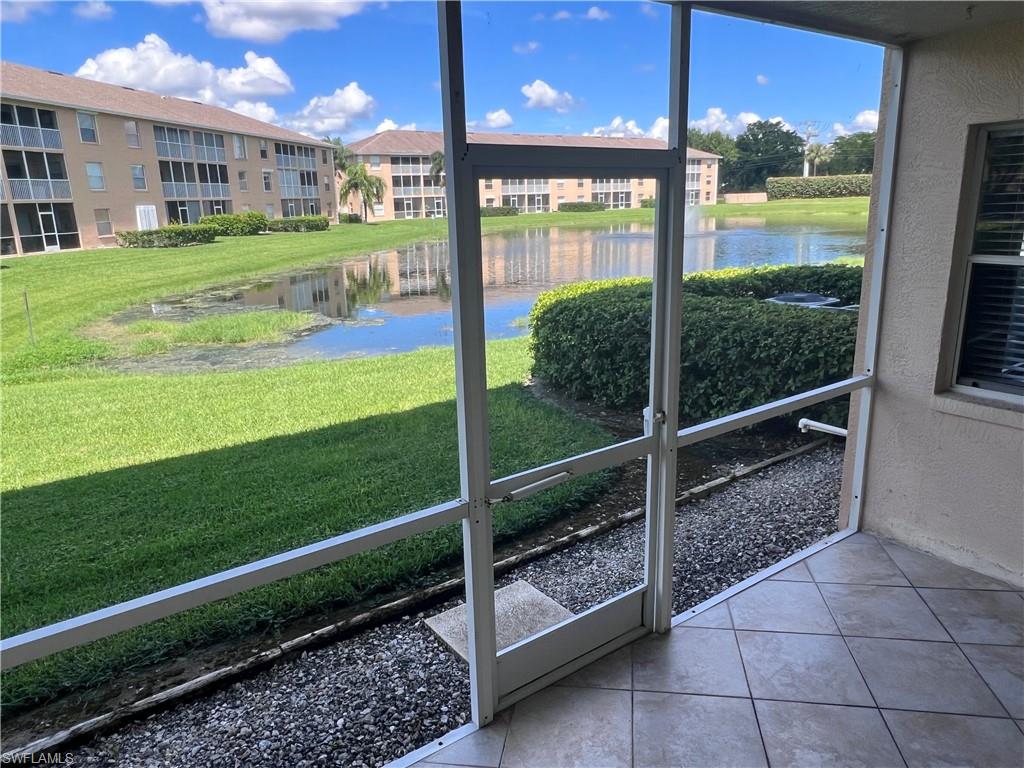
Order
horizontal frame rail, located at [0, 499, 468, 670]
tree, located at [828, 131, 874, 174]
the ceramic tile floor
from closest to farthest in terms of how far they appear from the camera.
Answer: horizontal frame rail, located at [0, 499, 468, 670] → the ceramic tile floor → tree, located at [828, 131, 874, 174]

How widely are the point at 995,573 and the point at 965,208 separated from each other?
1.63 meters

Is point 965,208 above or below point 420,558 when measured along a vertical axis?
above

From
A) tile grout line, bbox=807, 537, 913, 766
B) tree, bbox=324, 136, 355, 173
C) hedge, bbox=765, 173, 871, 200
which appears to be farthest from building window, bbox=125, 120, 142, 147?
tile grout line, bbox=807, 537, 913, 766

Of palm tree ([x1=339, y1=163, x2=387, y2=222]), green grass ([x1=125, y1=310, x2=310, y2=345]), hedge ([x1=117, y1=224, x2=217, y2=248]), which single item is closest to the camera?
hedge ([x1=117, y1=224, x2=217, y2=248])

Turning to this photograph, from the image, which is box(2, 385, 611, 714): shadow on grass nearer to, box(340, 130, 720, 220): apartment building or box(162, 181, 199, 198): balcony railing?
box(340, 130, 720, 220): apartment building

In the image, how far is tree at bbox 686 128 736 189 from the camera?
2.18 m

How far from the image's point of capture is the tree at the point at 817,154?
3.82 m

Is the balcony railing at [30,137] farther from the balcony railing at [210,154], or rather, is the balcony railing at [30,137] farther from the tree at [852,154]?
the tree at [852,154]

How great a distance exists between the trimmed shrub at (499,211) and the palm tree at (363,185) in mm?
683

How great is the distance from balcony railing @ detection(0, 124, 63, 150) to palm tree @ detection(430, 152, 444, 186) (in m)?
1.22

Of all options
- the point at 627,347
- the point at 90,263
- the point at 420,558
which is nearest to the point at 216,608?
the point at 420,558

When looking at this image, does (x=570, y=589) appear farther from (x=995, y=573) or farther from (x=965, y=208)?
(x=965, y=208)

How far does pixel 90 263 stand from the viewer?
2354 mm

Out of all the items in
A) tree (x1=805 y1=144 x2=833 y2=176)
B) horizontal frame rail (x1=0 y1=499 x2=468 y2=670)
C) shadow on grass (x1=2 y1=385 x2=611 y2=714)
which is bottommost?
shadow on grass (x1=2 y1=385 x2=611 y2=714)
